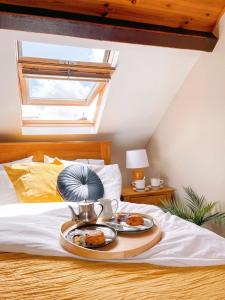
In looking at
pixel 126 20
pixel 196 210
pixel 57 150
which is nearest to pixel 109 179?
pixel 57 150

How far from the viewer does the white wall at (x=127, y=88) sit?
200 cm

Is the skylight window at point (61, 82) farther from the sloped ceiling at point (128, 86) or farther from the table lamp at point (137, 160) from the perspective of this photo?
the table lamp at point (137, 160)

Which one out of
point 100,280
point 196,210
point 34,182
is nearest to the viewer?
point 100,280

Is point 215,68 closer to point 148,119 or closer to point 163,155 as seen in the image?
point 148,119

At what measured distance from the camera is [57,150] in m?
2.80

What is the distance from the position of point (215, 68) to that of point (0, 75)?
5.96ft

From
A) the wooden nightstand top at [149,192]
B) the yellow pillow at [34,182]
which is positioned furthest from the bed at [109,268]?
the wooden nightstand top at [149,192]

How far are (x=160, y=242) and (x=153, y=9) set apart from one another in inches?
66.0

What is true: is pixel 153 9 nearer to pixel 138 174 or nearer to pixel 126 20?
pixel 126 20

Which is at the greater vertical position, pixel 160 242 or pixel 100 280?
pixel 160 242

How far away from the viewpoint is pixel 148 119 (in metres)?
2.99

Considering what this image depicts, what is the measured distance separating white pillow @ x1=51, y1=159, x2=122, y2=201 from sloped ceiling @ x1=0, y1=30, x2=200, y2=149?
21.3 inches

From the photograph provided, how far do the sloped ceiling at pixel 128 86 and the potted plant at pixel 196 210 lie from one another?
0.95m

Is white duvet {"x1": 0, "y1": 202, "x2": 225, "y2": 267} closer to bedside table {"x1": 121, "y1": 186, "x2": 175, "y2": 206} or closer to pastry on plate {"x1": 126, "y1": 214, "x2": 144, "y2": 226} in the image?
pastry on plate {"x1": 126, "y1": 214, "x2": 144, "y2": 226}
